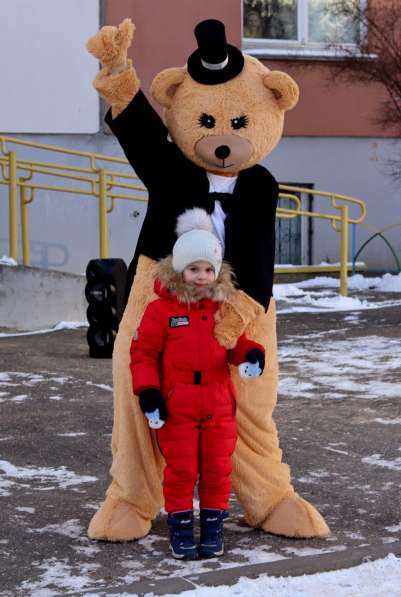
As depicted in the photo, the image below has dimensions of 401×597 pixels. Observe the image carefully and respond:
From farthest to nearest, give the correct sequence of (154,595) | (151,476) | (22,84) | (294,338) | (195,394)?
(22,84), (294,338), (151,476), (195,394), (154,595)

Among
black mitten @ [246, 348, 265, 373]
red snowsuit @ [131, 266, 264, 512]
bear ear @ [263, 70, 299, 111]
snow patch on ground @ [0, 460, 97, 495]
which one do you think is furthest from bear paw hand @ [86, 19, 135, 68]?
snow patch on ground @ [0, 460, 97, 495]

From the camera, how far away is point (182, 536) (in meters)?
4.27

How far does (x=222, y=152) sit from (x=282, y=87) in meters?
0.33

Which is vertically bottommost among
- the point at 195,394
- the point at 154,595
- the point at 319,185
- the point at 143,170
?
the point at 154,595

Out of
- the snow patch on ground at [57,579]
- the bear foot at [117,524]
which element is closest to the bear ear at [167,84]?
the bear foot at [117,524]

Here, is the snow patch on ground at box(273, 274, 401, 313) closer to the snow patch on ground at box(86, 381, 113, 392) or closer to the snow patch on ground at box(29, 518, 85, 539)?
the snow patch on ground at box(86, 381, 113, 392)

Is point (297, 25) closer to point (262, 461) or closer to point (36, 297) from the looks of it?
point (36, 297)

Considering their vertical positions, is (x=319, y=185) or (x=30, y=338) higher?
(x=319, y=185)

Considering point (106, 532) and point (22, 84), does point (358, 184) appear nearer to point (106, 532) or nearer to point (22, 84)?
point (22, 84)

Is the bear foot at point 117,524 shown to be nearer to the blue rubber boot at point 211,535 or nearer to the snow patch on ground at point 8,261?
the blue rubber boot at point 211,535

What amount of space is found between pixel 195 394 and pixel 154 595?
717mm

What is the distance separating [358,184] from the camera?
1534 cm

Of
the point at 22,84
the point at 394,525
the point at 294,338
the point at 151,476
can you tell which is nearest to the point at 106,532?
the point at 151,476

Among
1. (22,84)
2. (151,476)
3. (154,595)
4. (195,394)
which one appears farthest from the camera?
(22,84)
